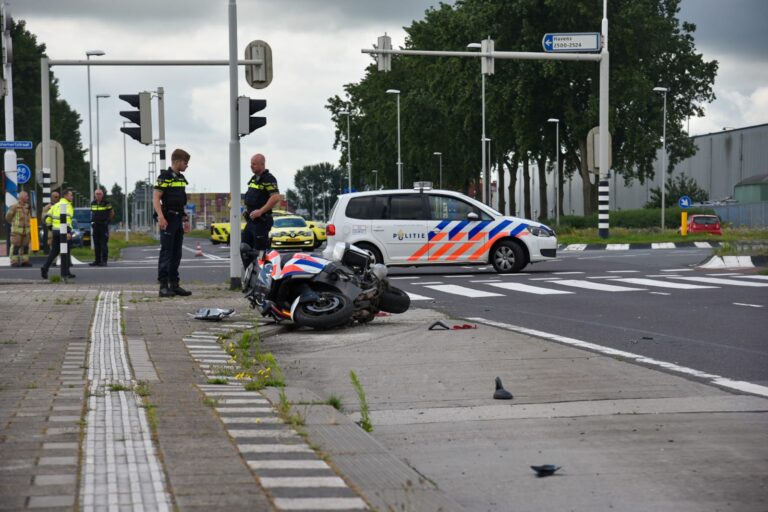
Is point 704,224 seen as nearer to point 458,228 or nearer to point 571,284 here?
point 458,228

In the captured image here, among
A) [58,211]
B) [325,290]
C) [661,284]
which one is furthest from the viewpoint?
[58,211]

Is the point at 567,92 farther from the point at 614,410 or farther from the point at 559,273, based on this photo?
the point at 614,410

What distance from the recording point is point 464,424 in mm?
7203

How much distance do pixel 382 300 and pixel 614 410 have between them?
20.0 feet

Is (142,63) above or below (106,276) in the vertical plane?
above

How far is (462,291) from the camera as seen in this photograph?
1959 centimetres

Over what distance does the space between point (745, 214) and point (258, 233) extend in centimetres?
5874

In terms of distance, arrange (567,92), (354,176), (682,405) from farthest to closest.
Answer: (354,176) → (567,92) → (682,405)

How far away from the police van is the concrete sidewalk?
13436mm

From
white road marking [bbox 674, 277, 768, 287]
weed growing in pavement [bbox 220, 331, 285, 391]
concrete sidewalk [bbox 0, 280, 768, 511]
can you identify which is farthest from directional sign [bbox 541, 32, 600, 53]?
concrete sidewalk [bbox 0, 280, 768, 511]

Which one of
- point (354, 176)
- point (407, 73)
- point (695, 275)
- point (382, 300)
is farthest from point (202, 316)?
point (354, 176)

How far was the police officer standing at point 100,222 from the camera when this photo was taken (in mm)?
31172

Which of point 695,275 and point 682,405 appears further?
point 695,275

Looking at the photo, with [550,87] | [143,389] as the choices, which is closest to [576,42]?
[550,87]
